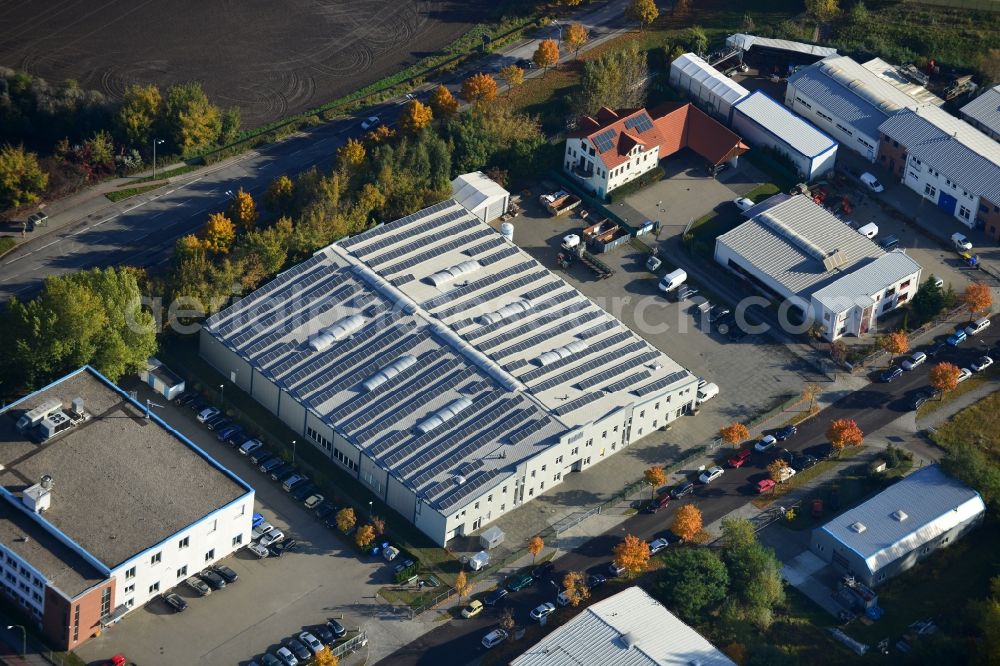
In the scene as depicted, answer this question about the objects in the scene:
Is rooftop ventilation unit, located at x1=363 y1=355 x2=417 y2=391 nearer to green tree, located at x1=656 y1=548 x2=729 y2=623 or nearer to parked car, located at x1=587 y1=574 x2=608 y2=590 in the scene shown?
parked car, located at x1=587 y1=574 x2=608 y2=590

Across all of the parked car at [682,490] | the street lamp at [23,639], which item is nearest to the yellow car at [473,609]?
the parked car at [682,490]

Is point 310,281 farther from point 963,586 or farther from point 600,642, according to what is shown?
point 963,586

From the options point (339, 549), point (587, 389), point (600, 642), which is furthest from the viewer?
point (587, 389)

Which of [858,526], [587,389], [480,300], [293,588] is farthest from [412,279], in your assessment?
[858,526]

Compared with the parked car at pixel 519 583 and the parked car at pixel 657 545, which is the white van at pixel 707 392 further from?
the parked car at pixel 519 583

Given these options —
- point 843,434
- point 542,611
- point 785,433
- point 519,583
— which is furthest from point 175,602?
point 843,434

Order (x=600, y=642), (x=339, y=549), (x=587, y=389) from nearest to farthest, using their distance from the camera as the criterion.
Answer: (x=600, y=642), (x=339, y=549), (x=587, y=389)

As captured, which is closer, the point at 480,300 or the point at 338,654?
the point at 338,654

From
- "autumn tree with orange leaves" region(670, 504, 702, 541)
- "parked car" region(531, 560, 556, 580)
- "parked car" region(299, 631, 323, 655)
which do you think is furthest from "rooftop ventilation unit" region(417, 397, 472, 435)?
"parked car" region(299, 631, 323, 655)
